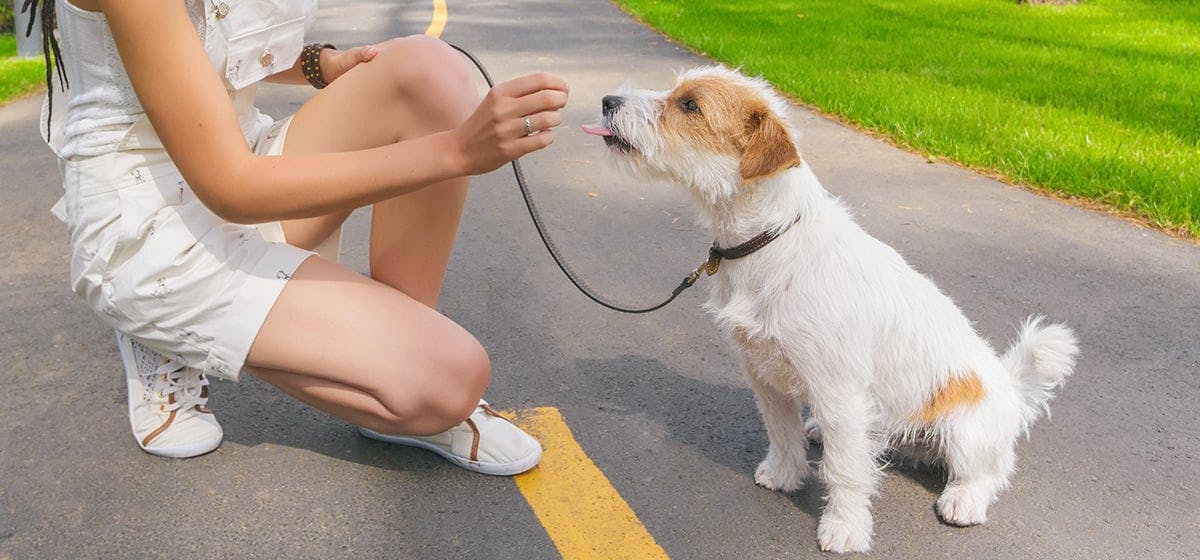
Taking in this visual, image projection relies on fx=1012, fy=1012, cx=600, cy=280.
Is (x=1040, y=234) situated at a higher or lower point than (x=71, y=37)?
lower

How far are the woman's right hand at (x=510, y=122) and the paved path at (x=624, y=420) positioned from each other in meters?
1.15

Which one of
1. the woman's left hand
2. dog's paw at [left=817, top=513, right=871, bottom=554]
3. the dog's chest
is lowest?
dog's paw at [left=817, top=513, right=871, bottom=554]

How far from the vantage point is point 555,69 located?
33.8 ft

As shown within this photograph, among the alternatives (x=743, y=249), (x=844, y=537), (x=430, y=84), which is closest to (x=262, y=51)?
(x=430, y=84)

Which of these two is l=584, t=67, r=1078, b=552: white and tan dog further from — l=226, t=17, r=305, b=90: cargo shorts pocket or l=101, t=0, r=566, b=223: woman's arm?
l=226, t=17, r=305, b=90: cargo shorts pocket

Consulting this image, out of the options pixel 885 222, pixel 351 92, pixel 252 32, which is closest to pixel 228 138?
pixel 252 32

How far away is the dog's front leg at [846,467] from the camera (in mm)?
2949

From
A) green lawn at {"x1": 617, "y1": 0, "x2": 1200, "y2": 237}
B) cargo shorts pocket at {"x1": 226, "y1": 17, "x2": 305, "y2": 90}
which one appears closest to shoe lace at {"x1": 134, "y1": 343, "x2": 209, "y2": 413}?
cargo shorts pocket at {"x1": 226, "y1": 17, "x2": 305, "y2": 90}

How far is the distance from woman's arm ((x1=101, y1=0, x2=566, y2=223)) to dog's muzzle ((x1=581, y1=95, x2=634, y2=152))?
53cm

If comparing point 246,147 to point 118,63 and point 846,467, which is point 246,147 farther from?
point 846,467

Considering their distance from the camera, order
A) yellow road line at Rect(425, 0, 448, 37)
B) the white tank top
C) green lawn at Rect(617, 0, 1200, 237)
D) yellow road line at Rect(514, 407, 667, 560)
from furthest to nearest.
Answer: yellow road line at Rect(425, 0, 448, 37) < green lawn at Rect(617, 0, 1200, 237) < yellow road line at Rect(514, 407, 667, 560) < the white tank top

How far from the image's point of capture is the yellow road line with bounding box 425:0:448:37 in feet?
40.3

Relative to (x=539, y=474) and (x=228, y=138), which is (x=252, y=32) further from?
(x=539, y=474)

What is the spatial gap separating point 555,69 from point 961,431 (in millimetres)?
7852
